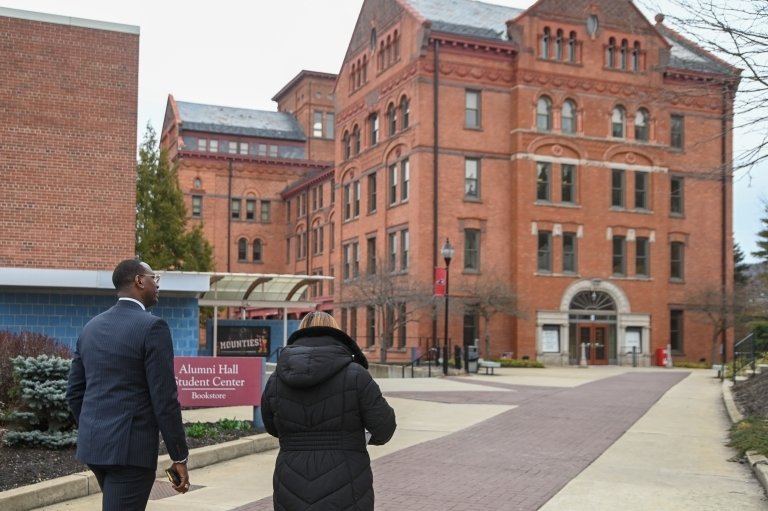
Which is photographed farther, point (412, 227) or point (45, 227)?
point (412, 227)

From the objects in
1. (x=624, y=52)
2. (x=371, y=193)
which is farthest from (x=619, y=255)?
(x=371, y=193)

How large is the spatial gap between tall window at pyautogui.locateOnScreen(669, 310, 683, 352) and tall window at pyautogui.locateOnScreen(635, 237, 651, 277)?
255 cm

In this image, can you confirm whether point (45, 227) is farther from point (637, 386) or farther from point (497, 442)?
point (637, 386)

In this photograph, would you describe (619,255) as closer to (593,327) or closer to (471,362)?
(593,327)

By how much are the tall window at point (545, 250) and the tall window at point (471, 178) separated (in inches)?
149

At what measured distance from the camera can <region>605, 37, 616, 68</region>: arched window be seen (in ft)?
155

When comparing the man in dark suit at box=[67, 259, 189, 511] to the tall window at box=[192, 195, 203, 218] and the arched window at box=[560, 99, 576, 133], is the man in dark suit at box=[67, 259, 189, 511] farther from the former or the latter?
the tall window at box=[192, 195, 203, 218]

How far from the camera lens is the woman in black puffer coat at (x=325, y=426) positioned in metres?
4.82

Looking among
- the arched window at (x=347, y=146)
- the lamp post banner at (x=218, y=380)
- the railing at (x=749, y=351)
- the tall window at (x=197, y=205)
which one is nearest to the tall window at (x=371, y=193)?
the arched window at (x=347, y=146)

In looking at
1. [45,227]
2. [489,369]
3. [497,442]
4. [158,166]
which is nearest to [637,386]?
[489,369]

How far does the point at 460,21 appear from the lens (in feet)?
154

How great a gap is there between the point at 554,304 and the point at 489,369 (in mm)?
10792

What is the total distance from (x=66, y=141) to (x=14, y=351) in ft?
31.5

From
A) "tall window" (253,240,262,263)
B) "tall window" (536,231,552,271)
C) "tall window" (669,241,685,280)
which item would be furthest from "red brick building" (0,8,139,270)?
"tall window" (253,240,262,263)
